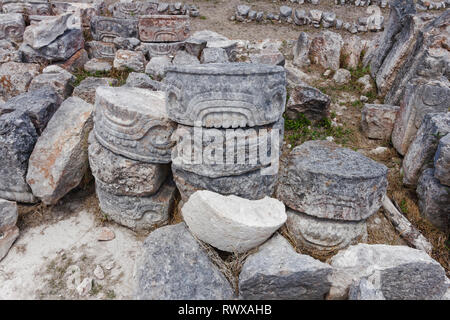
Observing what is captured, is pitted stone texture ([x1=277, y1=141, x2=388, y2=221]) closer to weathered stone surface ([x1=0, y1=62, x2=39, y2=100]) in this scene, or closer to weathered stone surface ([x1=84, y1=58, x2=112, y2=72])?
weathered stone surface ([x1=84, y1=58, x2=112, y2=72])

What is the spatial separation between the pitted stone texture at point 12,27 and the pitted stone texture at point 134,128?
19.0 feet

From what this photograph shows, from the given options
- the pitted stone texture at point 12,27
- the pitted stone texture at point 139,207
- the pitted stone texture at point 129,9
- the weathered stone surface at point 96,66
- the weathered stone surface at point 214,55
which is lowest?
the pitted stone texture at point 139,207

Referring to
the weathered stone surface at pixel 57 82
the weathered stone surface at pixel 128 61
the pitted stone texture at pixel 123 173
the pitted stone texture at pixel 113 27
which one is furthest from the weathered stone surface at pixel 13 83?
the pitted stone texture at pixel 123 173

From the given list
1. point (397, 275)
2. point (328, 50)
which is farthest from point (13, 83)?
point (397, 275)

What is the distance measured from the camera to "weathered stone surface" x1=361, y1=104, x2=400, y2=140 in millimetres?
4773

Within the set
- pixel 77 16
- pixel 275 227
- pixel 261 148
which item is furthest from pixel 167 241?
pixel 77 16

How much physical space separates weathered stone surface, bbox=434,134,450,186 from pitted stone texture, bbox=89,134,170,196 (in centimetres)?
297

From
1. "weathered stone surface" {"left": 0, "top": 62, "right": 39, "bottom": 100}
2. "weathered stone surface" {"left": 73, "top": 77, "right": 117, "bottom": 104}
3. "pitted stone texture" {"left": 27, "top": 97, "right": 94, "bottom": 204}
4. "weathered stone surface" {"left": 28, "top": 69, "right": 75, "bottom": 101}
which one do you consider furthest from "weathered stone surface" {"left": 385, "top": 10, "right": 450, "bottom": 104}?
"weathered stone surface" {"left": 0, "top": 62, "right": 39, "bottom": 100}

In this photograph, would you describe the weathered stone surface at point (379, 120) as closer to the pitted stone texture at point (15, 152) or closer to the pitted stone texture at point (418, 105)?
the pitted stone texture at point (418, 105)

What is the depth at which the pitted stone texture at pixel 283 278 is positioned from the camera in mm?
2361

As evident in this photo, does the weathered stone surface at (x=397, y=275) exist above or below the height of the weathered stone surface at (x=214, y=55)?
below

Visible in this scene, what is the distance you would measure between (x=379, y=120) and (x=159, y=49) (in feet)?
16.0

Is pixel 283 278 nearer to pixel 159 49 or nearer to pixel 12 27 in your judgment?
pixel 159 49

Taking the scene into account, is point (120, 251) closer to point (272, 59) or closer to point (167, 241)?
point (167, 241)
